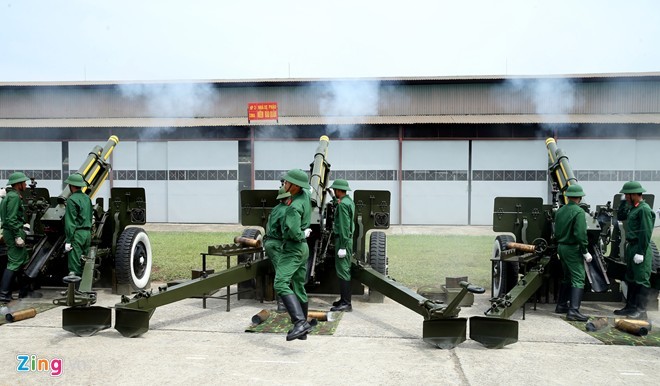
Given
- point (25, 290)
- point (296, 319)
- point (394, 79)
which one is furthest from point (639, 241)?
point (394, 79)

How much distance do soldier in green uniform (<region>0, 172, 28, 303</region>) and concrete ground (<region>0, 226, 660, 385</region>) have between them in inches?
47.3

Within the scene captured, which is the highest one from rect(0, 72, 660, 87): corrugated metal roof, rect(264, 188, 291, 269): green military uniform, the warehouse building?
rect(0, 72, 660, 87): corrugated metal roof

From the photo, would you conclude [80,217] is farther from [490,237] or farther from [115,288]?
[490,237]

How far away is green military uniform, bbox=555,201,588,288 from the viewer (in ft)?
22.4

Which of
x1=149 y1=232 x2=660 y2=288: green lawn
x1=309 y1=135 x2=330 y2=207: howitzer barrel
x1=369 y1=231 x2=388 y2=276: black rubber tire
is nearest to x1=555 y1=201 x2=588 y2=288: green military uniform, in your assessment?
x1=369 y1=231 x2=388 y2=276: black rubber tire

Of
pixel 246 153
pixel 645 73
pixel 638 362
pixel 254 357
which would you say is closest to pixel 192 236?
pixel 246 153

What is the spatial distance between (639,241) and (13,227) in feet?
25.1

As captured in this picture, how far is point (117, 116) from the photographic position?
2116 centimetres

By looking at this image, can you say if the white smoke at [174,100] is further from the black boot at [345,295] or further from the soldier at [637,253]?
the soldier at [637,253]

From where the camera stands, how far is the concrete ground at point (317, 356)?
186 inches

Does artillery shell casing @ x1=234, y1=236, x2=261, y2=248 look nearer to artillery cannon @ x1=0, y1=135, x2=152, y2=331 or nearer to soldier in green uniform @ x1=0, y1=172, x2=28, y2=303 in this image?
artillery cannon @ x1=0, y1=135, x2=152, y2=331

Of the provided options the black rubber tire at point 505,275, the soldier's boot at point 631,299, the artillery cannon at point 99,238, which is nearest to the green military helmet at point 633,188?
the soldier's boot at point 631,299

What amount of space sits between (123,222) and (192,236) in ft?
25.3

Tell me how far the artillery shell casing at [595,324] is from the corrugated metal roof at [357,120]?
40.5 ft
